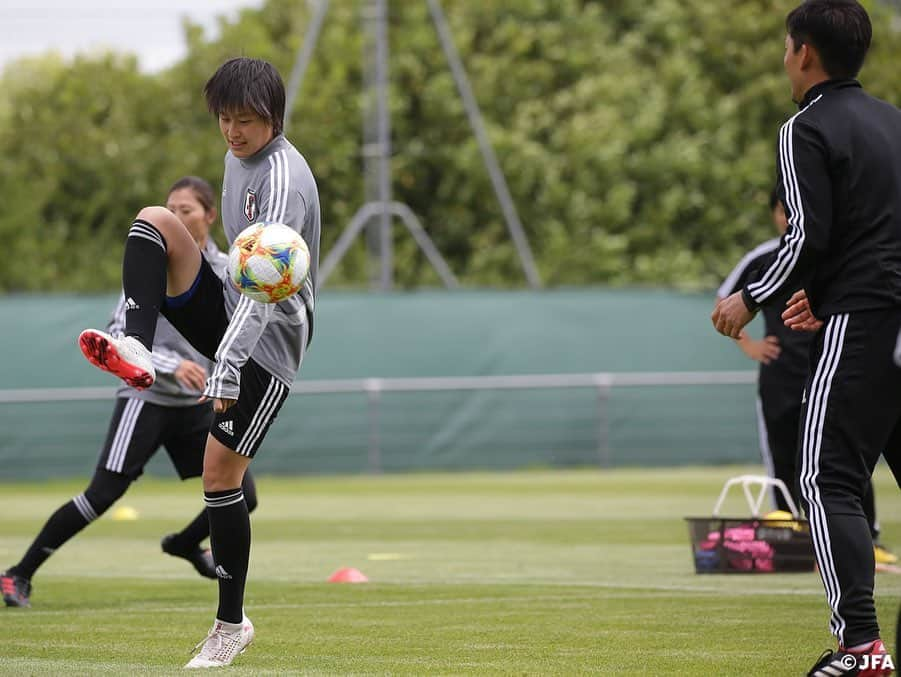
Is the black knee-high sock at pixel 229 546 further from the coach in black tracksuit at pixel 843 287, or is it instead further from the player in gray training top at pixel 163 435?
the player in gray training top at pixel 163 435

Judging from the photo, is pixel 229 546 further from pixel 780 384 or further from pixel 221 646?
pixel 780 384

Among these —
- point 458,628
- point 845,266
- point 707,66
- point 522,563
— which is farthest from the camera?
point 707,66

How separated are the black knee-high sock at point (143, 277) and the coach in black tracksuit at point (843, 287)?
2103mm

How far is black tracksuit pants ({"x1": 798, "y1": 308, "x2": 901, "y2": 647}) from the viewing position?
601 centimetres

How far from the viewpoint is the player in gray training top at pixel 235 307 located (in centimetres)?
662

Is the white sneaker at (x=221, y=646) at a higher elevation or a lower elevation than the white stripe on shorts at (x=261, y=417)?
lower

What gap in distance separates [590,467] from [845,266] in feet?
56.1

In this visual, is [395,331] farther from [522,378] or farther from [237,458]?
[237,458]

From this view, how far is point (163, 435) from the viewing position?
981cm

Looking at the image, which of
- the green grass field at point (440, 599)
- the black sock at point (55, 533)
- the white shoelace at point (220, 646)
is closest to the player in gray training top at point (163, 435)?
the black sock at point (55, 533)

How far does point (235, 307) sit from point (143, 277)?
399 millimetres

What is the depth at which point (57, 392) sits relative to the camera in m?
21.4

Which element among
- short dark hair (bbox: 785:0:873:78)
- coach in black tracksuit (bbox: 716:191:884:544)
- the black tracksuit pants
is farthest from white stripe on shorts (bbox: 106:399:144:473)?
short dark hair (bbox: 785:0:873:78)

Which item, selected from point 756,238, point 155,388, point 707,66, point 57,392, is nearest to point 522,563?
point 155,388
